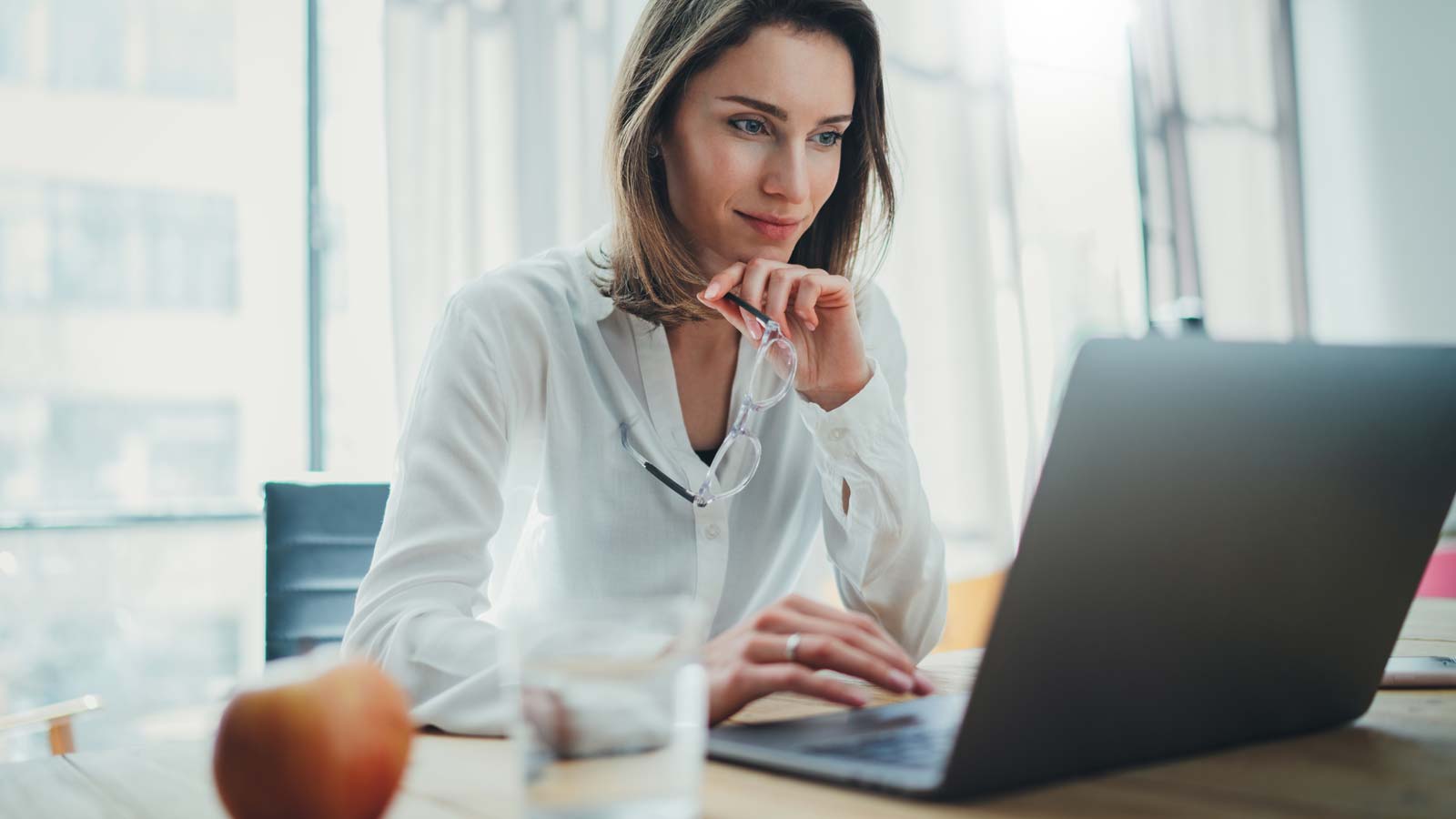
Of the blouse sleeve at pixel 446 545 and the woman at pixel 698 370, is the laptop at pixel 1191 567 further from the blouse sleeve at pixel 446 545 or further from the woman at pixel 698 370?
the woman at pixel 698 370

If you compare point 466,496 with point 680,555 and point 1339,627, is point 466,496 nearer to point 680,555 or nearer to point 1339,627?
point 680,555

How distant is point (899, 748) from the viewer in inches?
24.0

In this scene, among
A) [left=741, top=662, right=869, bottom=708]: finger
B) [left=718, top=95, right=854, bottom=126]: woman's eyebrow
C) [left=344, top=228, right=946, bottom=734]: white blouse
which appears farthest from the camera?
[left=718, top=95, right=854, bottom=126]: woman's eyebrow

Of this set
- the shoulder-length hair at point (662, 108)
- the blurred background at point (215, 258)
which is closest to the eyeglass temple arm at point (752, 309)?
the shoulder-length hair at point (662, 108)

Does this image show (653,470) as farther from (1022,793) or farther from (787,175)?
(1022,793)

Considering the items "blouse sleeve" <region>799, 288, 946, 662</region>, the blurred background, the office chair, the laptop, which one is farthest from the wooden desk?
the blurred background

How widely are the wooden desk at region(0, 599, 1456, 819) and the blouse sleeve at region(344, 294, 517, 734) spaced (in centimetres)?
9

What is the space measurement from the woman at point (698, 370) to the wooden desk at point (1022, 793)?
537 millimetres

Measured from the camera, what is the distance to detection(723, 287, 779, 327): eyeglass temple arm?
4.51 feet

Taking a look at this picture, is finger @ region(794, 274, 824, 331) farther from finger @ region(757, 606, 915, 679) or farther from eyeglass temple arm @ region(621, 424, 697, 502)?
finger @ region(757, 606, 915, 679)

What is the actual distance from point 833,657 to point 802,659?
0.07 feet

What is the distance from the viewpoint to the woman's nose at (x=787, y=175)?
1.46 m

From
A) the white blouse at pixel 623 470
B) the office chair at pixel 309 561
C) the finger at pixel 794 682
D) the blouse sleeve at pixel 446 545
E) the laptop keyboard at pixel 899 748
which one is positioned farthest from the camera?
the office chair at pixel 309 561

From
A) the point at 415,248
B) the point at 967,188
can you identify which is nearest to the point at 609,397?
the point at 415,248
